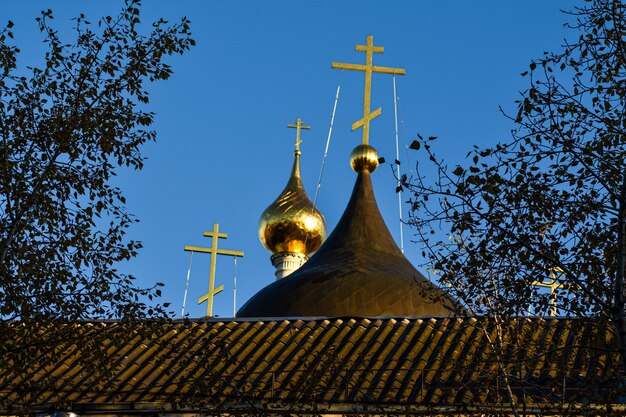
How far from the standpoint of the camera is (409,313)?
23.7 m

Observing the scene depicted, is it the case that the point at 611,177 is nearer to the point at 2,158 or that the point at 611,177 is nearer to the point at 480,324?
the point at 480,324

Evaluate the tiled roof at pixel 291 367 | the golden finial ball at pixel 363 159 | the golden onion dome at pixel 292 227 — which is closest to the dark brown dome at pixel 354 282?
the golden finial ball at pixel 363 159

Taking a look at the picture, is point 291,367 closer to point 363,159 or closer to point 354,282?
point 354,282

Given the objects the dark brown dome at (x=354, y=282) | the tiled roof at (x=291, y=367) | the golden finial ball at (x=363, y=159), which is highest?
the golden finial ball at (x=363, y=159)

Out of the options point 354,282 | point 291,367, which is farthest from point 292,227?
point 291,367

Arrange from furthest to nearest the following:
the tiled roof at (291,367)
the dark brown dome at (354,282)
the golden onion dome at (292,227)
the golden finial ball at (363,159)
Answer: the golden onion dome at (292,227) → the golden finial ball at (363,159) → the dark brown dome at (354,282) → the tiled roof at (291,367)

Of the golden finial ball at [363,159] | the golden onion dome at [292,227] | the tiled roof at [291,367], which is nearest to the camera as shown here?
the tiled roof at [291,367]

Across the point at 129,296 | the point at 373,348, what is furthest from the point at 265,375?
the point at 129,296

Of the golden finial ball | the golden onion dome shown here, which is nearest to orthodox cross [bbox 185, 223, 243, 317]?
the golden onion dome

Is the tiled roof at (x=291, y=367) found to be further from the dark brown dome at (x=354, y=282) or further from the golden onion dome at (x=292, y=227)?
the golden onion dome at (x=292, y=227)

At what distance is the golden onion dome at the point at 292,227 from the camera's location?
34.1m

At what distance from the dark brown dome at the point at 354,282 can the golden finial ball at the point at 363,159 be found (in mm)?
1321

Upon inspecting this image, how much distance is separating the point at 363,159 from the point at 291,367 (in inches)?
485

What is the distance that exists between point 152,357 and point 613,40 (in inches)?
365
